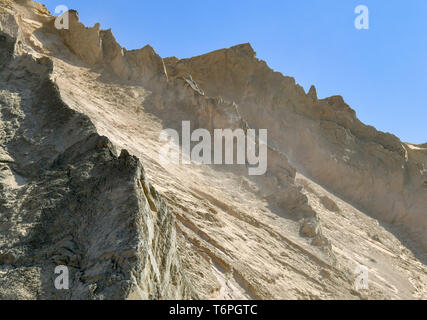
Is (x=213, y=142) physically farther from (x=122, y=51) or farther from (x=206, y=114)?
(x=122, y=51)

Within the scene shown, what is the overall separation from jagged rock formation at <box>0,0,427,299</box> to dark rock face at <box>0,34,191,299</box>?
0.05 feet

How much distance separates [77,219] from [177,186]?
4.41 m

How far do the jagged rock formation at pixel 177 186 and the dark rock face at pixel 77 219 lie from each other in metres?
0.02

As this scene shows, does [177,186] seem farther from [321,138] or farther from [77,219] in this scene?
[321,138]

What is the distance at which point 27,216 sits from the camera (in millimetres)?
4934

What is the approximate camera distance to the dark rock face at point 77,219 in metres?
4.14

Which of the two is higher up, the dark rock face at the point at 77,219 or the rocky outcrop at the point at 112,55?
the rocky outcrop at the point at 112,55

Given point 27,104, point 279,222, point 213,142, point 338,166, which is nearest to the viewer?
point 27,104

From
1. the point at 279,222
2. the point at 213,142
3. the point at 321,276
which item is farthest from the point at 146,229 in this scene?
the point at 213,142

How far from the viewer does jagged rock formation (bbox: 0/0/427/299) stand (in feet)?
15.0

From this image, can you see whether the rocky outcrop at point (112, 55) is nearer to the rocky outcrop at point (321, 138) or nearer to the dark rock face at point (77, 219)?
the rocky outcrop at point (321, 138)

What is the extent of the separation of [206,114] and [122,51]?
3.78 m

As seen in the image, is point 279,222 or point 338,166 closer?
point 279,222

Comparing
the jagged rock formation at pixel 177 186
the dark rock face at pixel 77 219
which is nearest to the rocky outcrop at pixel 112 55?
the jagged rock formation at pixel 177 186
